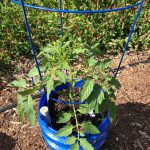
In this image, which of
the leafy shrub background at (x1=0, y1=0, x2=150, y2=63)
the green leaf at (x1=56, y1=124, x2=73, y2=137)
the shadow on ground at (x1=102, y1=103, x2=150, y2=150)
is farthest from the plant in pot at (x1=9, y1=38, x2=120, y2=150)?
the leafy shrub background at (x1=0, y1=0, x2=150, y2=63)

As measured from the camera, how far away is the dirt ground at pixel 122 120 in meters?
2.38

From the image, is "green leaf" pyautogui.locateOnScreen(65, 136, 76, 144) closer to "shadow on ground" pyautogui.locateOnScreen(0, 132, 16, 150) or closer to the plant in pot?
the plant in pot

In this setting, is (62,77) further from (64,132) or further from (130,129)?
(130,129)

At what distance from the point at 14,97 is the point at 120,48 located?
1279 mm

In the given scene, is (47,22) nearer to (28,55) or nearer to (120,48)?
(28,55)

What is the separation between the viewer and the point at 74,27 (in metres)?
3.09

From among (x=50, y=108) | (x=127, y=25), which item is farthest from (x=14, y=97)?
(x=127, y=25)

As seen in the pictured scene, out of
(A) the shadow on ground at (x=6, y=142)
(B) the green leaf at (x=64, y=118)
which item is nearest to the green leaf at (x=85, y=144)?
(B) the green leaf at (x=64, y=118)

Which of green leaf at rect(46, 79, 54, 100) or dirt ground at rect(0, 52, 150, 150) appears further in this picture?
dirt ground at rect(0, 52, 150, 150)

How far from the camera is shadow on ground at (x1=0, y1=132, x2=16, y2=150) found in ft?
7.69

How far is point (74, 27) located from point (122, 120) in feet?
3.74

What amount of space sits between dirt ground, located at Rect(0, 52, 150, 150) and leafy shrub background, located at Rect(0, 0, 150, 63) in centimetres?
24

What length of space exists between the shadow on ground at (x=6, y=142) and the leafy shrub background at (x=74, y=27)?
0.85 m

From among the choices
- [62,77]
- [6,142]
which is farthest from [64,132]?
[6,142]
